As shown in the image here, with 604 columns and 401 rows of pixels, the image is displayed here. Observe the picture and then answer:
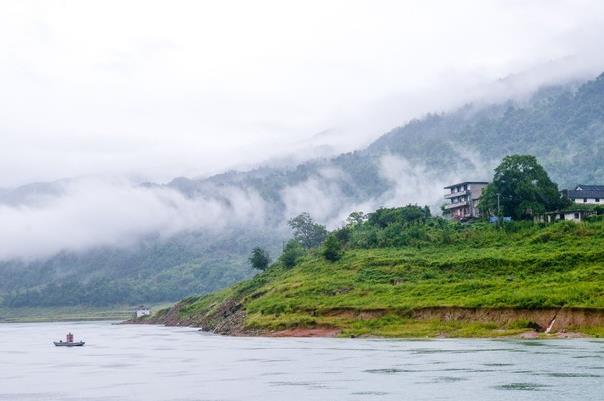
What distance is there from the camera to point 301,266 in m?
184

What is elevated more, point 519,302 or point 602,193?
point 602,193

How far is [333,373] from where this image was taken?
74.2 metres

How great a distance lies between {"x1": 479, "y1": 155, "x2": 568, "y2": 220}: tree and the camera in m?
166

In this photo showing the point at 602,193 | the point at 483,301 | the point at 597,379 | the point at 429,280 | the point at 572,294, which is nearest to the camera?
the point at 597,379

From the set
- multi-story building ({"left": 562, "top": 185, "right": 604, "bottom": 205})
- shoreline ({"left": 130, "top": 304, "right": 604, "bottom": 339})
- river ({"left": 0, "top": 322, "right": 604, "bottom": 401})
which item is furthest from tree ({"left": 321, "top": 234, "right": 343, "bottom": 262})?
river ({"left": 0, "top": 322, "right": 604, "bottom": 401})

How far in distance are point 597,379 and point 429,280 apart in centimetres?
7866

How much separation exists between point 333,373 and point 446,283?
2575 inches

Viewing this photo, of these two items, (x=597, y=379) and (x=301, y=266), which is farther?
(x=301, y=266)

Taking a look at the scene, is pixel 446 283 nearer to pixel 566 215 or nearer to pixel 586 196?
pixel 566 215

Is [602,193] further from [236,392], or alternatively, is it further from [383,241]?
[236,392]

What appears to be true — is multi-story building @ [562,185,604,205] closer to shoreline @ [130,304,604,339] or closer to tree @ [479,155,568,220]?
tree @ [479,155,568,220]

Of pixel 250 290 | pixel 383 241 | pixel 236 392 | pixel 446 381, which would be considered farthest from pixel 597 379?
pixel 250 290

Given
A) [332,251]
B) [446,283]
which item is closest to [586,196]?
[332,251]

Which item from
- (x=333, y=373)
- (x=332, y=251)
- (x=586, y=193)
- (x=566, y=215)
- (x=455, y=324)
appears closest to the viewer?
(x=333, y=373)
